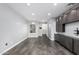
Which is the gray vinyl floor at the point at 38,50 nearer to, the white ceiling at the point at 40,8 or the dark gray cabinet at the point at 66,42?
the dark gray cabinet at the point at 66,42

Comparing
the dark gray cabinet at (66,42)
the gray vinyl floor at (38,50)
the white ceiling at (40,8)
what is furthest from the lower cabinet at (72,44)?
the white ceiling at (40,8)

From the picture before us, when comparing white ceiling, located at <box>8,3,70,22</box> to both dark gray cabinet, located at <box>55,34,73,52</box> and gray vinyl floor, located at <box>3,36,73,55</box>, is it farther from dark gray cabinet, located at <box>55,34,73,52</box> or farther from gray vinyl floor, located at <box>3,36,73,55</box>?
gray vinyl floor, located at <box>3,36,73,55</box>

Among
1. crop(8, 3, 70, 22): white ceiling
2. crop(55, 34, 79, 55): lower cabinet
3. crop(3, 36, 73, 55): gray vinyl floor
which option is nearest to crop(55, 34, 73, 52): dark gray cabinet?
crop(55, 34, 79, 55): lower cabinet

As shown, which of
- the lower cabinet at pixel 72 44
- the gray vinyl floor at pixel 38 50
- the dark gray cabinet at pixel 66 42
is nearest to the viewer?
the lower cabinet at pixel 72 44

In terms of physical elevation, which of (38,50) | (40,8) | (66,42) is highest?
(40,8)

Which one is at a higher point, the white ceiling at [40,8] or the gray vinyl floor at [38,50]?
the white ceiling at [40,8]

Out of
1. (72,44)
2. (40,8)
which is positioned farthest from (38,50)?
(40,8)

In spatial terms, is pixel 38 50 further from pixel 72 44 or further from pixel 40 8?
pixel 40 8

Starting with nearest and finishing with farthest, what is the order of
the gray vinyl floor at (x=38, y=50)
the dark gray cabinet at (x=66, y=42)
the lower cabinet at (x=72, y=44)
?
the lower cabinet at (x=72, y=44)
the gray vinyl floor at (x=38, y=50)
the dark gray cabinet at (x=66, y=42)

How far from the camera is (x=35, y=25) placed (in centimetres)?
1078
